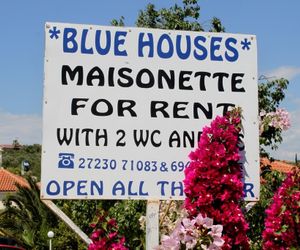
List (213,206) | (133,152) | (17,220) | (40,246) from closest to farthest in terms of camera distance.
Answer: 1. (213,206)
2. (133,152)
3. (40,246)
4. (17,220)

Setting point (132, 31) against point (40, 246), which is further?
point (40, 246)

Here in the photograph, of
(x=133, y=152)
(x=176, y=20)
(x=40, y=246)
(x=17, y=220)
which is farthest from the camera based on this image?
(x=17, y=220)

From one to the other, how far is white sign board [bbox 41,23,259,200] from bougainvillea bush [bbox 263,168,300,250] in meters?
0.48

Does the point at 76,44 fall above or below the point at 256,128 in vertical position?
above

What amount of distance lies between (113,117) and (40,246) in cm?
2217

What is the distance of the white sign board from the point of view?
3.76 meters

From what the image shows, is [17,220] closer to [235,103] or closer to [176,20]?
[176,20]

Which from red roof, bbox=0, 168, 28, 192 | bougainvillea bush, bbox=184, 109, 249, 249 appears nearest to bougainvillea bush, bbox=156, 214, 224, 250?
bougainvillea bush, bbox=184, 109, 249, 249

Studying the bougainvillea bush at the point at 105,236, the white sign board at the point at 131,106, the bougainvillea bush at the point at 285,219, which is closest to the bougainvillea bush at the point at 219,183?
the bougainvillea bush at the point at 285,219

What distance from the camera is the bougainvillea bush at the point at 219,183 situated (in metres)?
3.37

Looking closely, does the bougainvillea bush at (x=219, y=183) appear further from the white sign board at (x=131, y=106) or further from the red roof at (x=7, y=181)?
the red roof at (x=7, y=181)

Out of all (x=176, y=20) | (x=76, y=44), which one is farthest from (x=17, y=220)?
(x=76, y=44)

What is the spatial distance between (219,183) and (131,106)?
80 cm

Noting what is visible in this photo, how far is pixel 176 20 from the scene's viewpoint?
40.4 ft
